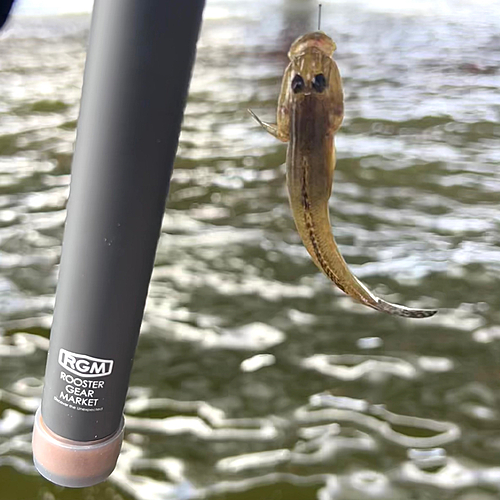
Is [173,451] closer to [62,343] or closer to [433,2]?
[62,343]

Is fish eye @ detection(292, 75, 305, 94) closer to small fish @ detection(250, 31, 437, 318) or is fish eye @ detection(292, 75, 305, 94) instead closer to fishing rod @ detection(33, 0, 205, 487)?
small fish @ detection(250, 31, 437, 318)

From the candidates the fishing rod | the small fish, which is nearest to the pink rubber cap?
the fishing rod

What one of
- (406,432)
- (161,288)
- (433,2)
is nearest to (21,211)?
(161,288)

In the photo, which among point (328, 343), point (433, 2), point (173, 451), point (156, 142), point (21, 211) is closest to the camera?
point (156, 142)

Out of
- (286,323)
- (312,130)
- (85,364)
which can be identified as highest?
(312,130)

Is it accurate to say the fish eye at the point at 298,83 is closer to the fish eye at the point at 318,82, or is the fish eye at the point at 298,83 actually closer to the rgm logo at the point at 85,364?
the fish eye at the point at 318,82

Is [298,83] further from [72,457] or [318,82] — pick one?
[72,457]

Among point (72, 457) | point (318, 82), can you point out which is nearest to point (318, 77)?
point (318, 82)
